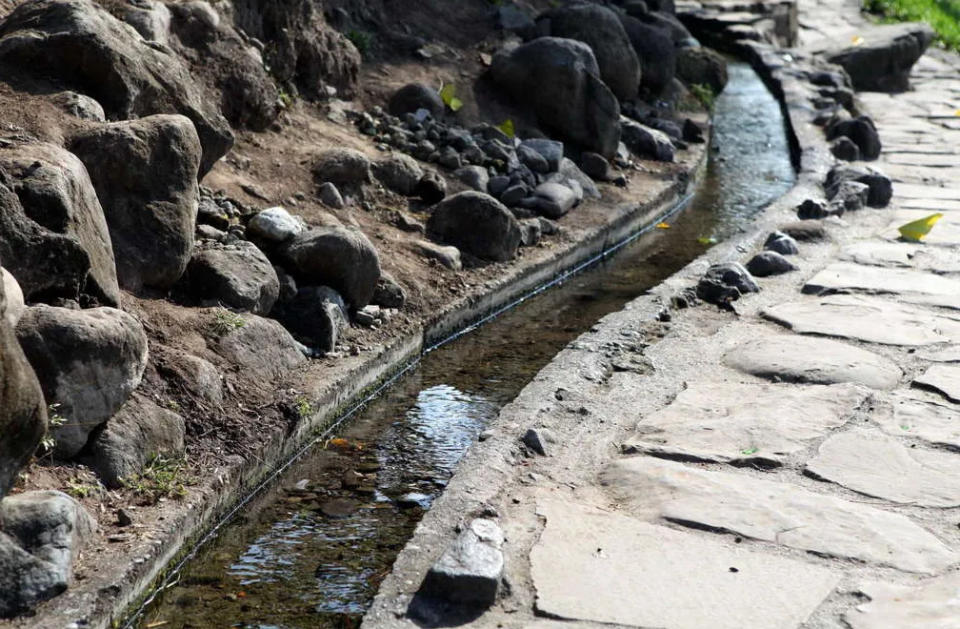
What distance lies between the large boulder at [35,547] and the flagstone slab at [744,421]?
1.65 metres

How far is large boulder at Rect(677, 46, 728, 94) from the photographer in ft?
38.4

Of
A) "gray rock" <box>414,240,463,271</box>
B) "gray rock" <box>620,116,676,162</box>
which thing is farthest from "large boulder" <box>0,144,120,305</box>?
"gray rock" <box>620,116,676,162</box>

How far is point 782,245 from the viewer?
6117mm

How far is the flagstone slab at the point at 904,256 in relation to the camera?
19.5 ft

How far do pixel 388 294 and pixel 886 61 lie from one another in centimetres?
905

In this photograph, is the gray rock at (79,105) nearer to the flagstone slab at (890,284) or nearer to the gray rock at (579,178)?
the flagstone slab at (890,284)

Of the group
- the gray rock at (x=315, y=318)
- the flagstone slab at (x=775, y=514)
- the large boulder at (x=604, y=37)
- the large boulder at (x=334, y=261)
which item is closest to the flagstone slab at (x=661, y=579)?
the flagstone slab at (x=775, y=514)

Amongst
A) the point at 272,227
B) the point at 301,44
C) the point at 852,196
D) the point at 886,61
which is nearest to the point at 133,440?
the point at 272,227

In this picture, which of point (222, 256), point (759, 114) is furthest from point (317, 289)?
point (759, 114)

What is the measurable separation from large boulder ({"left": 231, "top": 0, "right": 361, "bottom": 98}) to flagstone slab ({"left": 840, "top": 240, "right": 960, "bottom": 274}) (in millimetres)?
3327

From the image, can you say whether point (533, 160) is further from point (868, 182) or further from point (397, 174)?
point (868, 182)

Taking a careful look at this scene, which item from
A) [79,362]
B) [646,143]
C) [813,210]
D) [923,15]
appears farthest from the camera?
[923,15]

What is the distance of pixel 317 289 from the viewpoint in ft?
16.3

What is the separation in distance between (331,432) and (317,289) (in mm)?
736
